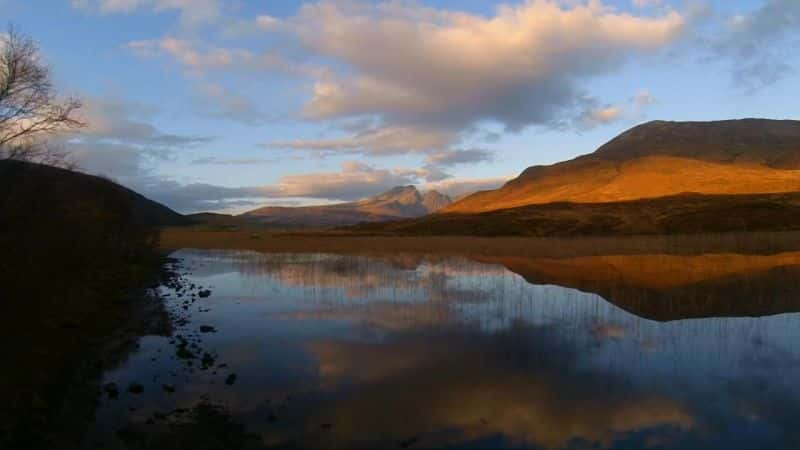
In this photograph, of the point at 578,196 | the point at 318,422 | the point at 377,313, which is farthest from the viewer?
the point at 578,196

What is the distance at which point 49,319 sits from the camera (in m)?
17.6

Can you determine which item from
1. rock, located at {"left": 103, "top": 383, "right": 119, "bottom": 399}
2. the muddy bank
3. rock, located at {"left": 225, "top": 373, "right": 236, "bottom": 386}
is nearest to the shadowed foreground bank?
the muddy bank

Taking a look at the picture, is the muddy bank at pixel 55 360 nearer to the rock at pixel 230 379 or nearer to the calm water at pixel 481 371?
the calm water at pixel 481 371

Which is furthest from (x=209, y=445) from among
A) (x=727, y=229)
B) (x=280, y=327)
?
(x=727, y=229)

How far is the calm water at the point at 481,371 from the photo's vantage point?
11945mm

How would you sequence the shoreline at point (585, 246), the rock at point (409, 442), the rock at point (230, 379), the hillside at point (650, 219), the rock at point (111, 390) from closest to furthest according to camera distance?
the rock at point (409, 442), the rock at point (111, 390), the rock at point (230, 379), the shoreline at point (585, 246), the hillside at point (650, 219)

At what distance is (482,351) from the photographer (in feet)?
60.5

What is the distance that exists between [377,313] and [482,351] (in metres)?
8.48

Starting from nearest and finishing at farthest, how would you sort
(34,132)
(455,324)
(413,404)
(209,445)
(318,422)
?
1. (209,445)
2. (318,422)
3. (413,404)
4. (34,132)
5. (455,324)

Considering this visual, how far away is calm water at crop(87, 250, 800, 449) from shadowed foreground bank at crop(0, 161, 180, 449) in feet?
3.29

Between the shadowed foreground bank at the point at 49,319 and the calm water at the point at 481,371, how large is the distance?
3.29 ft

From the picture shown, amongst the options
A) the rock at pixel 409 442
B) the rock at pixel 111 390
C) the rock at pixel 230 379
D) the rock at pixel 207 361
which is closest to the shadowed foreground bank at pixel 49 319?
the rock at pixel 111 390

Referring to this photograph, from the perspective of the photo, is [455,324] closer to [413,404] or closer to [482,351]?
[482,351]

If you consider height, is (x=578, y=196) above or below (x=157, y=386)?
above
